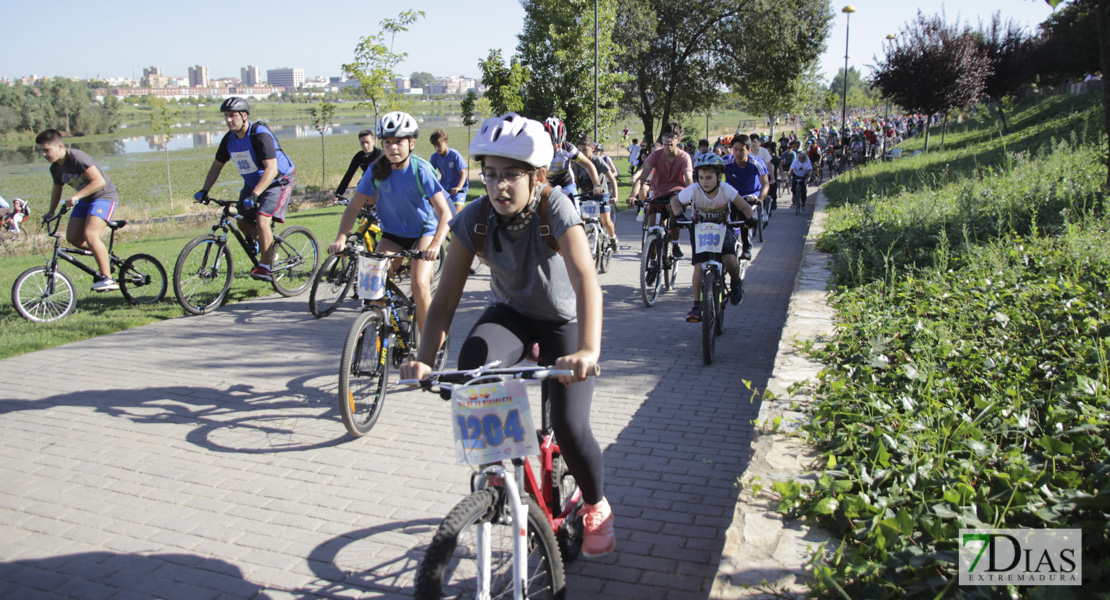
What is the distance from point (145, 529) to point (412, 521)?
133cm

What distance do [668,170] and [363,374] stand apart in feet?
19.9

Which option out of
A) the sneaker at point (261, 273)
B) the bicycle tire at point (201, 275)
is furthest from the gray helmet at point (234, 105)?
the sneaker at point (261, 273)

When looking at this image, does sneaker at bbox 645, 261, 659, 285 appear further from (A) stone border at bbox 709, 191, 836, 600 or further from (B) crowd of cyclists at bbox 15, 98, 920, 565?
(A) stone border at bbox 709, 191, 836, 600

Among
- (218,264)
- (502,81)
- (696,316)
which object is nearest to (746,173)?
(696,316)

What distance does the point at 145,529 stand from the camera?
399 cm

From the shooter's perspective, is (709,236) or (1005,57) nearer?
(709,236)

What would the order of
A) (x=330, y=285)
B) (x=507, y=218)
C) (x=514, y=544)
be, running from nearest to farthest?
1. (x=514, y=544)
2. (x=507, y=218)
3. (x=330, y=285)

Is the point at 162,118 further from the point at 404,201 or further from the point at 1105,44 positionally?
the point at 1105,44

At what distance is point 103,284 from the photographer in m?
8.73

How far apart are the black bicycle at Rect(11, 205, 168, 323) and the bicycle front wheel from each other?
6.21 m

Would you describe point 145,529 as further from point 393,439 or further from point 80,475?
point 393,439

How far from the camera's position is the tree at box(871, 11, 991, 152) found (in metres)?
29.2

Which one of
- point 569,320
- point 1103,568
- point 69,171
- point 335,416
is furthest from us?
point 69,171

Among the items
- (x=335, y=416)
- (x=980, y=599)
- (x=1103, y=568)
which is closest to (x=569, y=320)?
(x=980, y=599)
